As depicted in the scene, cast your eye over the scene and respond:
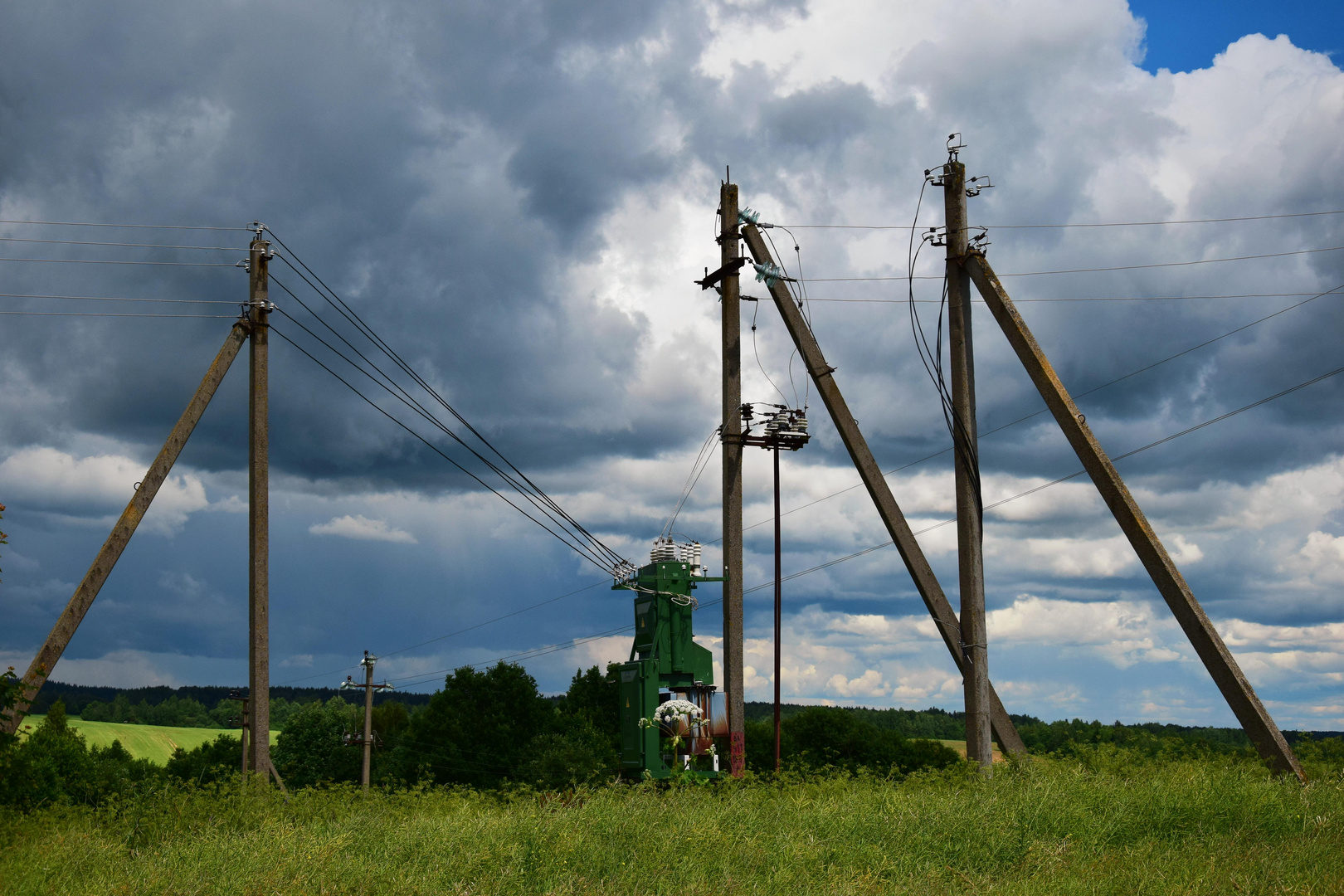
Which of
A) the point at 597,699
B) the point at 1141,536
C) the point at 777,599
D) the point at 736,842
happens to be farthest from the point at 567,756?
the point at 736,842

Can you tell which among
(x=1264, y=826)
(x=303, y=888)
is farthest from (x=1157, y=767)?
(x=303, y=888)

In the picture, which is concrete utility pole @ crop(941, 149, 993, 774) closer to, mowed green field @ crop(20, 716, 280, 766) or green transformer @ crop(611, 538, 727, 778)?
green transformer @ crop(611, 538, 727, 778)

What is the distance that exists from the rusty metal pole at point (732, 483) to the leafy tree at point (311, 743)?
51102 millimetres

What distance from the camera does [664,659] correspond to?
21406mm

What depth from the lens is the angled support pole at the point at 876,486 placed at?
18.1 m

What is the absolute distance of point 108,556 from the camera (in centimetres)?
1880

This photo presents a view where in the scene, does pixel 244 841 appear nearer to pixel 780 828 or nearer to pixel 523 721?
pixel 780 828

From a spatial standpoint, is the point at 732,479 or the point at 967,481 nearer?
the point at 967,481

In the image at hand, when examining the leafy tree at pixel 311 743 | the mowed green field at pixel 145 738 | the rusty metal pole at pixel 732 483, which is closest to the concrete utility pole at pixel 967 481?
the rusty metal pole at pixel 732 483

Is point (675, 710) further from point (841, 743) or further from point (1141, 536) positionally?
point (841, 743)

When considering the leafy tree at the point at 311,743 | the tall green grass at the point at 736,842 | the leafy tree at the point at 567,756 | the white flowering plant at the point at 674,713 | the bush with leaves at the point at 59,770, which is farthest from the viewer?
the leafy tree at the point at 311,743

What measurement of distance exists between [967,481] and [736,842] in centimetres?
975

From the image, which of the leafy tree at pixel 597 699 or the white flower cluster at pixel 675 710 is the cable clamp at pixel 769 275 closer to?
the white flower cluster at pixel 675 710

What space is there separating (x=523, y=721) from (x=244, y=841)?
43.8 meters
